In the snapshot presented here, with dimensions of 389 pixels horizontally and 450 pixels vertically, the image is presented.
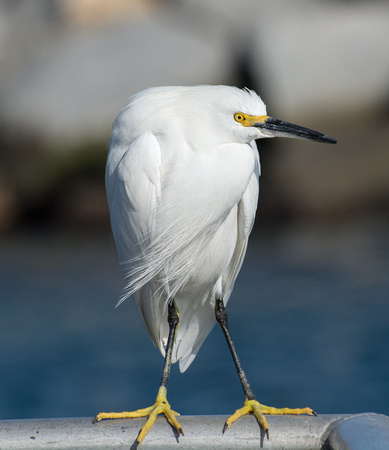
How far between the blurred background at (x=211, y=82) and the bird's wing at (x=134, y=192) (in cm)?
336

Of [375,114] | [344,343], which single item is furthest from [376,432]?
[375,114]

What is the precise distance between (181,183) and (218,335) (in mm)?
3442

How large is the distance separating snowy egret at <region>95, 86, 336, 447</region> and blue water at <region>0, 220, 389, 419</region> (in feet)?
7.34

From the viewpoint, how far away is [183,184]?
5.62 ft

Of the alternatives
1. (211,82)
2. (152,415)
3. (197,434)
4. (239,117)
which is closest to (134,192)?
(239,117)

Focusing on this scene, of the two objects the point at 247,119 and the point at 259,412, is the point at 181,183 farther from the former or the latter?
the point at 259,412

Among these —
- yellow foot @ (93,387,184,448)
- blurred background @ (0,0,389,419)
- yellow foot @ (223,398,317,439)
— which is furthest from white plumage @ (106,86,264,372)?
blurred background @ (0,0,389,419)

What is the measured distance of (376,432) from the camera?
1.07m

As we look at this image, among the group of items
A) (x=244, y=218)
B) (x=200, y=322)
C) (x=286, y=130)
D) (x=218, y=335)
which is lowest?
(x=218, y=335)

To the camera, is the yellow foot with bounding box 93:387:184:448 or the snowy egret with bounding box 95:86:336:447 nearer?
the yellow foot with bounding box 93:387:184:448

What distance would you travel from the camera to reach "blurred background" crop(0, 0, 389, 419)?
18.6 ft

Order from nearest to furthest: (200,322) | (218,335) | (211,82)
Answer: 1. (200,322)
2. (218,335)
3. (211,82)

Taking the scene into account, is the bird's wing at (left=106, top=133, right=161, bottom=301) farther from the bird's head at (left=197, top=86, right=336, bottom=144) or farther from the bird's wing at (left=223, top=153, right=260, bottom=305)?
the bird's wing at (left=223, top=153, right=260, bottom=305)

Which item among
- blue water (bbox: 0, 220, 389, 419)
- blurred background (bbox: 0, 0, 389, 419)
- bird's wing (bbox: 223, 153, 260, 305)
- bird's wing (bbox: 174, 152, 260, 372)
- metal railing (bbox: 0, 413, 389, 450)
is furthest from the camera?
blurred background (bbox: 0, 0, 389, 419)
